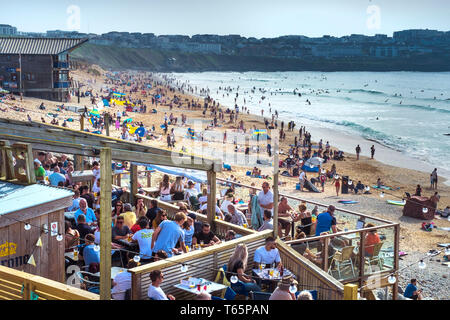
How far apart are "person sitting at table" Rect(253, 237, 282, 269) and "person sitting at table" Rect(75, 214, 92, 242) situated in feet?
9.14

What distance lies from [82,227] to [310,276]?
3725mm

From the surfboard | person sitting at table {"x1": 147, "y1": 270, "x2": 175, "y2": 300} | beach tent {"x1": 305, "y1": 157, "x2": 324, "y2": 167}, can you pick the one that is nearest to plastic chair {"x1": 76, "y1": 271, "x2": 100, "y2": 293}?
person sitting at table {"x1": 147, "y1": 270, "x2": 175, "y2": 300}

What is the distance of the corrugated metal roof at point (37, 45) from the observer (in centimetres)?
5150

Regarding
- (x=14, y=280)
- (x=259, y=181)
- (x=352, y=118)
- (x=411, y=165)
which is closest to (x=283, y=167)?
(x=259, y=181)

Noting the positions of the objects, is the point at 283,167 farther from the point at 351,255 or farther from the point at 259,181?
the point at 351,255

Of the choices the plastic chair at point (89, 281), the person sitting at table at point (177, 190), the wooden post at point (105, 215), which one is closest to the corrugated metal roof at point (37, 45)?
the person sitting at table at point (177, 190)

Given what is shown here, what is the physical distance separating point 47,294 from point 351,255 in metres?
5.63

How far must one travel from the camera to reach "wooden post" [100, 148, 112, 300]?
527 centimetres

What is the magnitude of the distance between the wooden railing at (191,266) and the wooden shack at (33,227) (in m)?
1.63

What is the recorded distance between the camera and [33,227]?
280 inches

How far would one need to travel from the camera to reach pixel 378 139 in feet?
168

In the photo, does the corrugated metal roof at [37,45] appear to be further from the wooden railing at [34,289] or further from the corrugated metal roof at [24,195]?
the wooden railing at [34,289]

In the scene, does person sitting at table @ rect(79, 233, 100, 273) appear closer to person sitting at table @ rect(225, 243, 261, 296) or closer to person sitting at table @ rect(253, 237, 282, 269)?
person sitting at table @ rect(225, 243, 261, 296)
